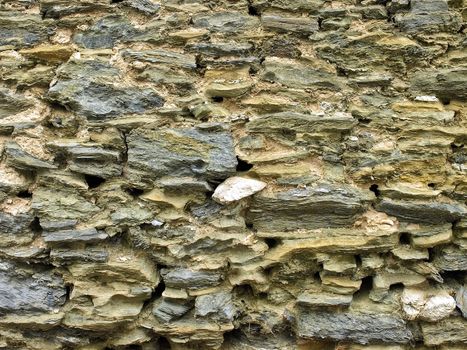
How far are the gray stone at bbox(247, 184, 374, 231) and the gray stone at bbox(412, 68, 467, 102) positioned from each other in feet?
2.80

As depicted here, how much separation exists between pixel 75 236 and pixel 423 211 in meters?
2.13

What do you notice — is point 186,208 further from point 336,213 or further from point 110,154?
point 336,213

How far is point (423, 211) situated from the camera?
9.86 ft

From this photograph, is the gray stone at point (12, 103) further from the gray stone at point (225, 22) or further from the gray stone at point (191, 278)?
the gray stone at point (191, 278)

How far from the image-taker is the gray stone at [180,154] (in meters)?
3.03

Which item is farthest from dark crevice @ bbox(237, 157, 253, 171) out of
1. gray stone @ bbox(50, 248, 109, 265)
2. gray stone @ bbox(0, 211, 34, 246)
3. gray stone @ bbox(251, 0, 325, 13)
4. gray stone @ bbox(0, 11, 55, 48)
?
gray stone @ bbox(0, 11, 55, 48)

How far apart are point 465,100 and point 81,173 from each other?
2527 mm

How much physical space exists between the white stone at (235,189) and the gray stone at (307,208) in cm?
6

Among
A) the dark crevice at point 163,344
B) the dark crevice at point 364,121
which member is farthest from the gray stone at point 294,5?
the dark crevice at point 163,344

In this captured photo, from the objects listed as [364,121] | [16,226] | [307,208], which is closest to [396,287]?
[307,208]

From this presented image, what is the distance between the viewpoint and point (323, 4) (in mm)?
3332

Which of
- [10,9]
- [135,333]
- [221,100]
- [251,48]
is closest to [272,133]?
[221,100]

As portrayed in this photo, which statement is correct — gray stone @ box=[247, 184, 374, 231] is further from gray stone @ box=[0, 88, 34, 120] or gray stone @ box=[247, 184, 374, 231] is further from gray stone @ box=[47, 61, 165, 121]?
gray stone @ box=[0, 88, 34, 120]

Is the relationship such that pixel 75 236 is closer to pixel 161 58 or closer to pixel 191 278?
pixel 191 278
